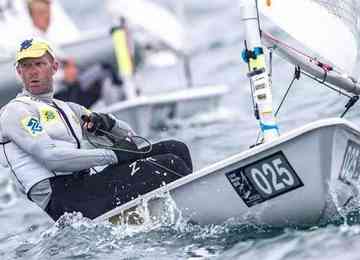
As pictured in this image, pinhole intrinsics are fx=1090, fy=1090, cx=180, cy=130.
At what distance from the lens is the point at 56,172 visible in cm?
460

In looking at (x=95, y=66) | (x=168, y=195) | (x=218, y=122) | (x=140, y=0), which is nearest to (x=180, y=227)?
(x=168, y=195)

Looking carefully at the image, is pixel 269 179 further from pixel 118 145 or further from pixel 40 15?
pixel 40 15

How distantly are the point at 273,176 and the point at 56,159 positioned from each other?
3.02 ft

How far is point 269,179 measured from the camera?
417 cm

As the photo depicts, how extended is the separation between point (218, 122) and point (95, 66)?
1426mm

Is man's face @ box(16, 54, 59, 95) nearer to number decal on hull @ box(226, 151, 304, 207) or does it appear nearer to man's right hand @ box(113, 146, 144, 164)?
man's right hand @ box(113, 146, 144, 164)

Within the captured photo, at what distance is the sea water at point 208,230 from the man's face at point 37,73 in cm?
56

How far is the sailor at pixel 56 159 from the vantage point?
4.50 metres

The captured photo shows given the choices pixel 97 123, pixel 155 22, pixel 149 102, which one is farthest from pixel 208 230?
pixel 155 22

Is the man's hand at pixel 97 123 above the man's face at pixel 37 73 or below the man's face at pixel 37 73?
below

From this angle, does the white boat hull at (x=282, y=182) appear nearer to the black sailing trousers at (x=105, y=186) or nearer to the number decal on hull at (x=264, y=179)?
the number decal on hull at (x=264, y=179)

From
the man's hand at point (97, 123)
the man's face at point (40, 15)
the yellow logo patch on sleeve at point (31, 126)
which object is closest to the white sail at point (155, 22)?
the man's face at point (40, 15)

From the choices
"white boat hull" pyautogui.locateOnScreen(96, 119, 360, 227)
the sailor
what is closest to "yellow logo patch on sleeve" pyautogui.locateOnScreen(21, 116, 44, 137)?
the sailor

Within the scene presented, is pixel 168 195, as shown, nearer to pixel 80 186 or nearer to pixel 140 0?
pixel 80 186
